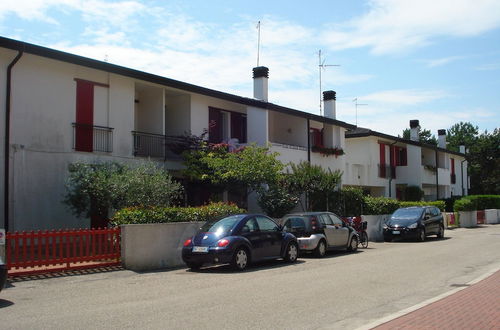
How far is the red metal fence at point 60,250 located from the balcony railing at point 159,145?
25.2ft

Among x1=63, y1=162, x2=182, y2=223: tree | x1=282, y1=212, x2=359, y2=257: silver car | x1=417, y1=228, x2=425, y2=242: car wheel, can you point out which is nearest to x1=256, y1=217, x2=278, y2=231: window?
x1=282, y1=212, x2=359, y2=257: silver car

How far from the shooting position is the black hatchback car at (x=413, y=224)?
905 inches

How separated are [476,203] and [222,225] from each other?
104 ft

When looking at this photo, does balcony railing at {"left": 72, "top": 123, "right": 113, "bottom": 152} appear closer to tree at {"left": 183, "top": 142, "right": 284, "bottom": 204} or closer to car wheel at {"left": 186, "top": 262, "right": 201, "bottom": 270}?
tree at {"left": 183, "top": 142, "right": 284, "bottom": 204}

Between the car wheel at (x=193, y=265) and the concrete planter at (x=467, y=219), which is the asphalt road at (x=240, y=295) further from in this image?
the concrete planter at (x=467, y=219)

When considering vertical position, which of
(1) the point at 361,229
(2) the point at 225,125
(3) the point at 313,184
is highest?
(2) the point at 225,125

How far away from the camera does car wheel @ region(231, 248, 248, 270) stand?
13.1 m

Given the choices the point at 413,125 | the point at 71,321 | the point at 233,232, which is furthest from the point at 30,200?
the point at 413,125

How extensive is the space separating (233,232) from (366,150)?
86.3ft

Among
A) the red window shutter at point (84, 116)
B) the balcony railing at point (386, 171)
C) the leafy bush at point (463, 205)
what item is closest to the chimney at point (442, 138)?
the balcony railing at point (386, 171)

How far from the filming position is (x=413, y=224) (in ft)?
75.7

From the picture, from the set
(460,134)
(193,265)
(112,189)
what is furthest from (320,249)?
(460,134)

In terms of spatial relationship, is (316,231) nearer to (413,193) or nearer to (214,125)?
(214,125)

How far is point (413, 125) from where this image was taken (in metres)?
49.8
